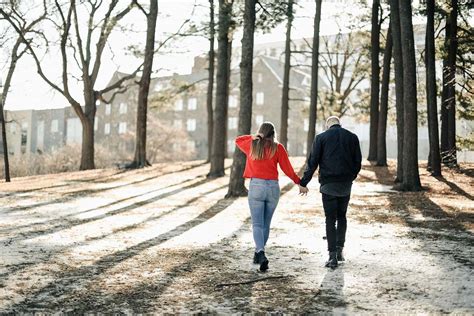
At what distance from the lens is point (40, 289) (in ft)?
16.9

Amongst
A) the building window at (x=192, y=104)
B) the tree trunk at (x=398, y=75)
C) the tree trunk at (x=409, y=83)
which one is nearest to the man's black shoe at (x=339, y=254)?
the tree trunk at (x=409, y=83)

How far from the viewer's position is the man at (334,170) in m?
6.21

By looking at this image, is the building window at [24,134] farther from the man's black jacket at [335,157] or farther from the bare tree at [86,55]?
the man's black jacket at [335,157]

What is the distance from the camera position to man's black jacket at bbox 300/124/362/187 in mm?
6215

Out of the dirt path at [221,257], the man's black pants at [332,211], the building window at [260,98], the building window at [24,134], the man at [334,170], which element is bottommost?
the dirt path at [221,257]

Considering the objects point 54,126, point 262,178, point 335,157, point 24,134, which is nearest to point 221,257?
point 262,178

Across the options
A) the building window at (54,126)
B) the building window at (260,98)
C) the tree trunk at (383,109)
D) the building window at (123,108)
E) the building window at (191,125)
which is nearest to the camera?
the tree trunk at (383,109)

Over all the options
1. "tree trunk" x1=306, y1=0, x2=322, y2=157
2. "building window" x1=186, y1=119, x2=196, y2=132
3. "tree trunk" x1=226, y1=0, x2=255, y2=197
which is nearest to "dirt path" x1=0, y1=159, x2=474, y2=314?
"tree trunk" x1=226, y1=0, x2=255, y2=197

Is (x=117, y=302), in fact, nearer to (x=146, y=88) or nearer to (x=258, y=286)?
(x=258, y=286)

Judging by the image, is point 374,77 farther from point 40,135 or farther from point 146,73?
point 40,135

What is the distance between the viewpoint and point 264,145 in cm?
611

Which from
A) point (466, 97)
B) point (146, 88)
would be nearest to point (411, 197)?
point (466, 97)

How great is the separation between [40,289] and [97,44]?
78.2 feet

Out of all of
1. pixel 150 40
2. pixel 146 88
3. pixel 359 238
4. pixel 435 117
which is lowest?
pixel 359 238
